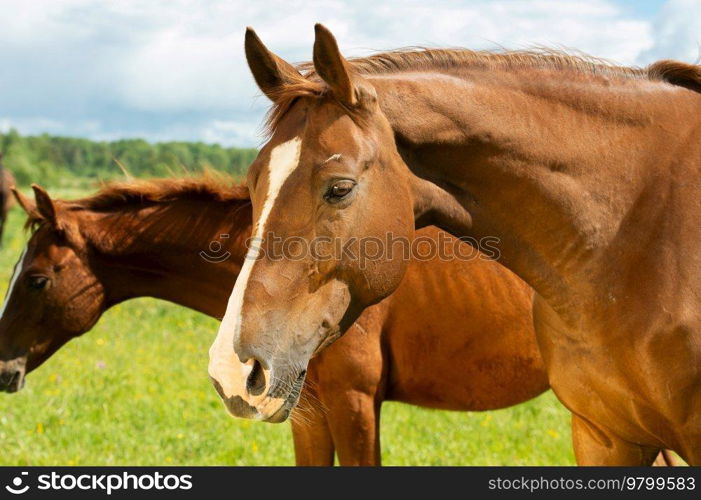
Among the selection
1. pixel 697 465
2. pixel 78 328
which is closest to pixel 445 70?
pixel 697 465

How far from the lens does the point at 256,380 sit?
2424 millimetres

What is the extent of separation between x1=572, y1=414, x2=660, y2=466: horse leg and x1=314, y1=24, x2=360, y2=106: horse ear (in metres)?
1.68

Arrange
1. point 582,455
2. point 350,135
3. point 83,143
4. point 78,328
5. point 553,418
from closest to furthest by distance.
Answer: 1. point 350,135
2. point 582,455
3. point 78,328
4. point 553,418
5. point 83,143

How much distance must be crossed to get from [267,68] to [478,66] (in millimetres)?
756

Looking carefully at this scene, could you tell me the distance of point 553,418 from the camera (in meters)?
7.06

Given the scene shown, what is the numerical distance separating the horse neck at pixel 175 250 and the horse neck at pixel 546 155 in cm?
203

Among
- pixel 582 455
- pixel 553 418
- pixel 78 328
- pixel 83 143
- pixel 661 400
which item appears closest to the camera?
pixel 661 400

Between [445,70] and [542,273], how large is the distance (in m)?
0.80

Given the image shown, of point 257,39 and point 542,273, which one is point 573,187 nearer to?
point 542,273

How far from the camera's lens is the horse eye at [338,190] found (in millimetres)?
2523

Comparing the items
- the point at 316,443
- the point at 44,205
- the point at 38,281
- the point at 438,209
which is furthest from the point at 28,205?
the point at 438,209

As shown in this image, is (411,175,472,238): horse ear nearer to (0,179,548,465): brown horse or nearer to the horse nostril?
the horse nostril

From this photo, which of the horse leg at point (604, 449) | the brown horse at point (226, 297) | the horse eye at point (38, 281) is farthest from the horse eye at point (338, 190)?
the horse eye at point (38, 281)

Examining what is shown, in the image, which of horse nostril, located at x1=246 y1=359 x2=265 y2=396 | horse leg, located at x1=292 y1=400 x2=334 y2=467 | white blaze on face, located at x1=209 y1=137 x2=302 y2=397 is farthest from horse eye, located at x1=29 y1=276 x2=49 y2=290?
horse nostril, located at x1=246 y1=359 x2=265 y2=396
